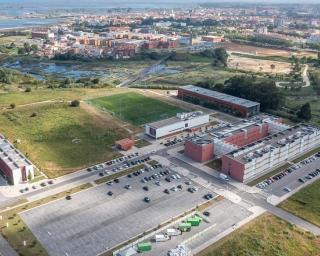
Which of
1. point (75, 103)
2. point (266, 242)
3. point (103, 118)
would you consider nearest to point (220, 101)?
point (103, 118)

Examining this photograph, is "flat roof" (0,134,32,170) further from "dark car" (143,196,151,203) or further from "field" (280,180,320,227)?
"field" (280,180,320,227)

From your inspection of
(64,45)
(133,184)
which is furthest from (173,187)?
(64,45)

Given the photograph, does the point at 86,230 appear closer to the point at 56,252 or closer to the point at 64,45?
the point at 56,252

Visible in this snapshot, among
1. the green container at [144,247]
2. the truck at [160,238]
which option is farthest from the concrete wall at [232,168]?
the green container at [144,247]

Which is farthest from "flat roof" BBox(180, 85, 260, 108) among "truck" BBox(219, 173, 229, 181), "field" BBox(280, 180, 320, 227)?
"field" BBox(280, 180, 320, 227)

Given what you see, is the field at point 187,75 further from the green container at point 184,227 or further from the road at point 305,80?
the green container at point 184,227

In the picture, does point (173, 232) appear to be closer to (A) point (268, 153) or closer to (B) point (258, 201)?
(B) point (258, 201)
